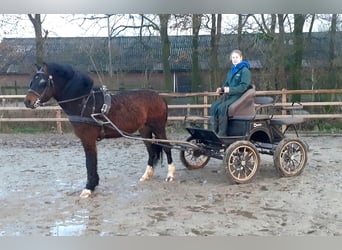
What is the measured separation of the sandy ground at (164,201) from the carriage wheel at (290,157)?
125 millimetres

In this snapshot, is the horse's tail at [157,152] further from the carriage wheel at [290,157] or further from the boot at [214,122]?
the carriage wheel at [290,157]

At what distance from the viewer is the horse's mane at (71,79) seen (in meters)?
4.20

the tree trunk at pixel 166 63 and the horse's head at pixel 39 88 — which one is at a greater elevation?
the tree trunk at pixel 166 63

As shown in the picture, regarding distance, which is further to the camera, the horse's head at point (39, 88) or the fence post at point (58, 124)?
the fence post at point (58, 124)

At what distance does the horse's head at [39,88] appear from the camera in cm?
405

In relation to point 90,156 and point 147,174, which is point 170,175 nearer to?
point 147,174

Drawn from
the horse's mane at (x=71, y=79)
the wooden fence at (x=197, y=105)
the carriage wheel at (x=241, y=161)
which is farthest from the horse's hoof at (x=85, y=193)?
the wooden fence at (x=197, y=105)

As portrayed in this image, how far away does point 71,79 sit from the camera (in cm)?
428

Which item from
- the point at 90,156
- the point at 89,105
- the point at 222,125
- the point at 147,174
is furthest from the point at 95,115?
the point at 222,125

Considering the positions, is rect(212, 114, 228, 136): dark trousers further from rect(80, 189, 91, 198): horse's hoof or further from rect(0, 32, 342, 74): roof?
rect(0, 32, 342, 74): roof

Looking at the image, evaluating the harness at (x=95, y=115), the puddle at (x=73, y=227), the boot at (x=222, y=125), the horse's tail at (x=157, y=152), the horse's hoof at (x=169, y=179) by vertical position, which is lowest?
the puddle at (x=73, y=227)

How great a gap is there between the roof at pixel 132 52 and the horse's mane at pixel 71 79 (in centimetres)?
772

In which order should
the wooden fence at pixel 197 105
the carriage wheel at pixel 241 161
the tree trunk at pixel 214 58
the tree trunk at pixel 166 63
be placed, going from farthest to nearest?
1. the tree trunk at pixel 166 63
2. the tree trunk at pixel 214 58
3. the wooden fence at pixel 197 105
4. the carriage wheel at pixel 241 161

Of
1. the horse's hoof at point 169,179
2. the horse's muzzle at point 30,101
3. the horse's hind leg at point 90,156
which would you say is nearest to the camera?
the horse's muzzle at point 30,101
